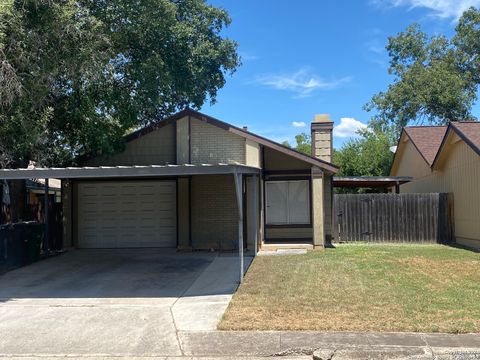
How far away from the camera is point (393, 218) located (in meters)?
18.6

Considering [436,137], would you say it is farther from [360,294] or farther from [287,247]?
[360,294]

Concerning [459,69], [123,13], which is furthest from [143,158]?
[459,69]

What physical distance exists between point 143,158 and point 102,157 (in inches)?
50.6

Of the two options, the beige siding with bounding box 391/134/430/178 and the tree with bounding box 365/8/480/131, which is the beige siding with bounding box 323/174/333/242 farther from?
the tree with bounding box 365/8/480/131

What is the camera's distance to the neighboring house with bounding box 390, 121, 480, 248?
651 inches

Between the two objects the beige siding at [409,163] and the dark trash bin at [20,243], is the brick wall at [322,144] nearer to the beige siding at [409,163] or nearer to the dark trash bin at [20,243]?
the beige siding at [409,163]

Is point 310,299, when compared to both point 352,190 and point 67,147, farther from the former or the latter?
point 352,190

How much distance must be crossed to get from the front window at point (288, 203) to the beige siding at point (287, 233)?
0.24 metres

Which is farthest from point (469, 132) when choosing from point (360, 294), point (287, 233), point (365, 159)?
point (365, 159)

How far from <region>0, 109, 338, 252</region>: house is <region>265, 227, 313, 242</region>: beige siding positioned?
1cm

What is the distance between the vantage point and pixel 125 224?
1689cm

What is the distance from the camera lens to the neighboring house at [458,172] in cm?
→ 1653

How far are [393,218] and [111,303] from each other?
12.4 m

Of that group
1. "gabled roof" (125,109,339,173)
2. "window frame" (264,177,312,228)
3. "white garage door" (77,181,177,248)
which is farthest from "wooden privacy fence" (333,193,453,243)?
"white garage door" (77,181,177,248)
